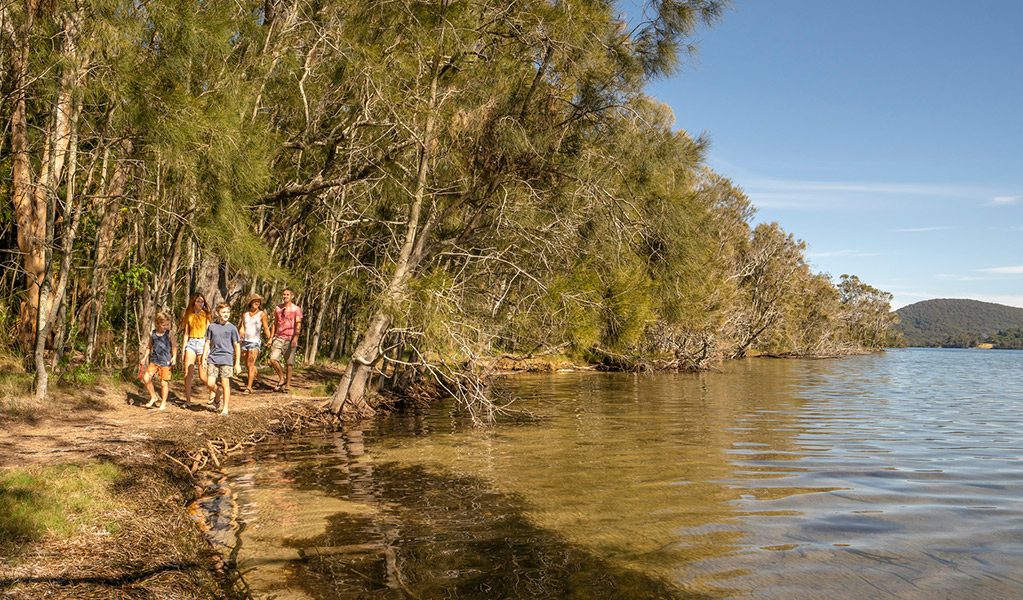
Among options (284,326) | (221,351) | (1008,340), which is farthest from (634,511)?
(1008,340)

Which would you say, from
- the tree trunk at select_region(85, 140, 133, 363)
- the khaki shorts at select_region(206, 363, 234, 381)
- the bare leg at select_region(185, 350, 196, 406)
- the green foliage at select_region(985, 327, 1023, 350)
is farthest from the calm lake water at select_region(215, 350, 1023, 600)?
the green foliage at select_region(985, 327, 1023, 350)

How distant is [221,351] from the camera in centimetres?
1084

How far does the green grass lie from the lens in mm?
4430

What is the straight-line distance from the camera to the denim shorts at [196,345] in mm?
10961

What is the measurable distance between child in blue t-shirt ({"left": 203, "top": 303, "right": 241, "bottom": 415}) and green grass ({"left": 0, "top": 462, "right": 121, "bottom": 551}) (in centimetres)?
452

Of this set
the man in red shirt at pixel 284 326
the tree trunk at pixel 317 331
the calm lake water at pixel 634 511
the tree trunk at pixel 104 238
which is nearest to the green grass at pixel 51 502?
the calm lake water at pixel 634 511

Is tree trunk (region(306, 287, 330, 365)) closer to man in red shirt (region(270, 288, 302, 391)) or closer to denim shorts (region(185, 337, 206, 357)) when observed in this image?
man in red shirt (region(270, 288, 302, 391))

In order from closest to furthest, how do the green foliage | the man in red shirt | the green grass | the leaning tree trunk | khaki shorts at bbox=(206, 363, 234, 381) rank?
the green grass, khaki shorts at bbox=(206, 363, 234, 381), the leaning tree trunk, the man in red shirt, the green foliage

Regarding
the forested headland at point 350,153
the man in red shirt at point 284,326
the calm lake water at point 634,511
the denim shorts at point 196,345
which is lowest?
the calm lake water at point 634,511

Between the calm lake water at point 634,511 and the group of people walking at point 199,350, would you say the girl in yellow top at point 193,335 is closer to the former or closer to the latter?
the group of people walking at point 199,350

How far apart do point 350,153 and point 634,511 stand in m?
7.67

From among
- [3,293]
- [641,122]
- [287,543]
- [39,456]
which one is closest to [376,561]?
[287,543]

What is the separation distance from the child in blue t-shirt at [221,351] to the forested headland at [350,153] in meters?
1.13

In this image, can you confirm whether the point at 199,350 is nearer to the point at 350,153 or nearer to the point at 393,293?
the point at 393,293
